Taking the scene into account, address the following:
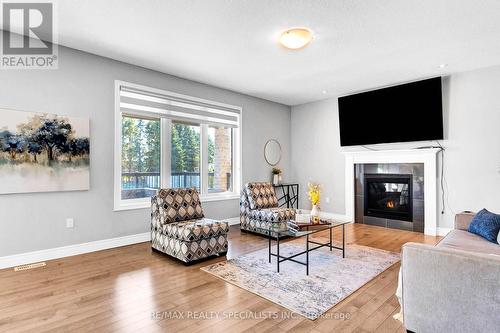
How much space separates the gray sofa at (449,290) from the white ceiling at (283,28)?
2.31 m

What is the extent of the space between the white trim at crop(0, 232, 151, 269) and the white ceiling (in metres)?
2.61

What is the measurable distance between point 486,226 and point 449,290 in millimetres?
1849

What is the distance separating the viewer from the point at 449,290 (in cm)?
168

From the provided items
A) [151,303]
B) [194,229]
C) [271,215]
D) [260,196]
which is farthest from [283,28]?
[151,303]

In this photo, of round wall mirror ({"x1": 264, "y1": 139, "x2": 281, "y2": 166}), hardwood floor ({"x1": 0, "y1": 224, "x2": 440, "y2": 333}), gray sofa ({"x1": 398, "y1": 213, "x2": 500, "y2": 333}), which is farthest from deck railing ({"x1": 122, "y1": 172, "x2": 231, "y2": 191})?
gray sofa ({"x1": 398, "y1": 213, "x2": 500, "y2": 333})

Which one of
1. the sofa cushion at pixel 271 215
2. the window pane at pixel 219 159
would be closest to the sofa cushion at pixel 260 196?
the sofa cushion at pixel 271 215

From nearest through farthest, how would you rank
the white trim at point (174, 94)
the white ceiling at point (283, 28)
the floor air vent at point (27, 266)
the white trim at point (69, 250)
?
the white ceiling at point (283, 28) → the floor air vent at point (27, 266) → the white trim at point (69, 250) → the white trim at point (174, 94)

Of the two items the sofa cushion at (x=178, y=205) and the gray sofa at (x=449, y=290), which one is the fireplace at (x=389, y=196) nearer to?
the sofa cushion at (x=178, y=205)

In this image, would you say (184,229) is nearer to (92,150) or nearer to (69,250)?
(69,250)

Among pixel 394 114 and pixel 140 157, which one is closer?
pixel 140 157

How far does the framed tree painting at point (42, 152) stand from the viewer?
328 centimetres

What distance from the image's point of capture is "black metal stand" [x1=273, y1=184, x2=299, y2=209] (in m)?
6.71

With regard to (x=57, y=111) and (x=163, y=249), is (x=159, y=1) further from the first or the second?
(x=163, y=249)

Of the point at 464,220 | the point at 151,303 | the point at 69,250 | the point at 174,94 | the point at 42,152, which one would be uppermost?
the point at 174,94
